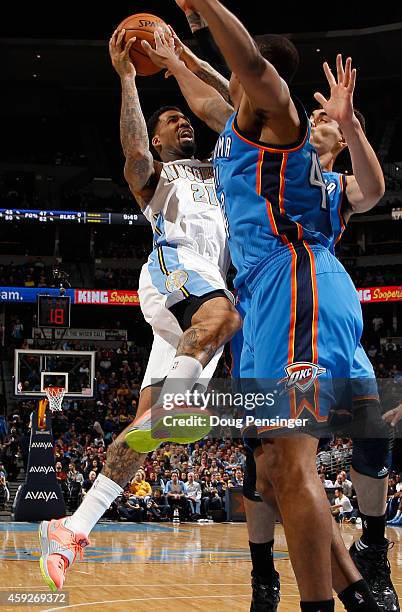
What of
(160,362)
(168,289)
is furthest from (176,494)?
(168,289)

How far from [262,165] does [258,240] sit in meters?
0.28

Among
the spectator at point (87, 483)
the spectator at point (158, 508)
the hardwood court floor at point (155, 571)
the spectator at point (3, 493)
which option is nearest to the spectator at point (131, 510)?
the spectator at point (158, 508)

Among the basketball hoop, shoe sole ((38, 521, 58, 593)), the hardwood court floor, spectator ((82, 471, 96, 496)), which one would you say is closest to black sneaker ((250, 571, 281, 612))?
shoe sole ((38, 521, 58, 593))

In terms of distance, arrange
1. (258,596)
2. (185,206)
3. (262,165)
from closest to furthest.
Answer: (262,165), (258,596), (185,206)

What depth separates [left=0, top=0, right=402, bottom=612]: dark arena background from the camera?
18359mm

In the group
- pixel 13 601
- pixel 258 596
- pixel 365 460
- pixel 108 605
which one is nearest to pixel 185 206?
pixel 365 460

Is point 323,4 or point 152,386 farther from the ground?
point 323,4

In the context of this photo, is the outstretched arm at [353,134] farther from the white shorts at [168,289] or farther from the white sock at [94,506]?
the white sock at [94,506]

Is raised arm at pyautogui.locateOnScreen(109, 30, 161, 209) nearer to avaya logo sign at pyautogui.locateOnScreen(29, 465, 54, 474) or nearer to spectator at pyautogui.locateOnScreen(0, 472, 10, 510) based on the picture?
avaya logo sign at pyautogui.locateOnScreen(29, 465, 54, 474)

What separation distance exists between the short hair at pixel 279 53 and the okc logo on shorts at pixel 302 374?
3.72 ft

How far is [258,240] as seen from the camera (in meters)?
3.19

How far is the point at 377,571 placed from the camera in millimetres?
3758

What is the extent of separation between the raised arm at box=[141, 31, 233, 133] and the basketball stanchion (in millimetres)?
12481

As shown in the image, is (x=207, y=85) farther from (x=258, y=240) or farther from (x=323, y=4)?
(x=323, y=4)
